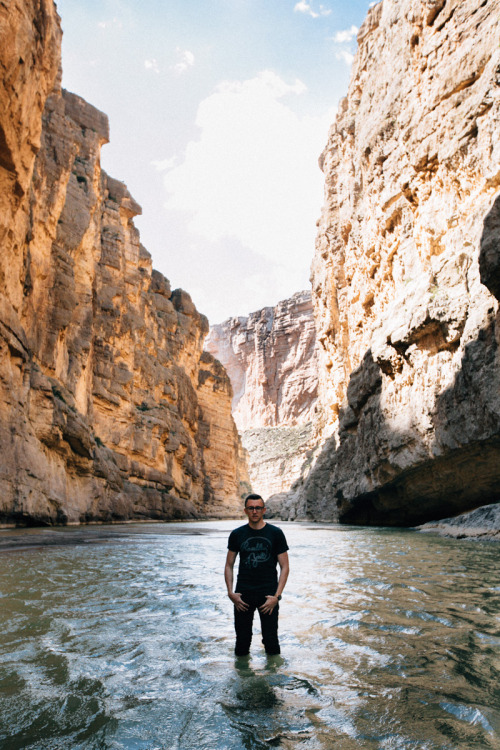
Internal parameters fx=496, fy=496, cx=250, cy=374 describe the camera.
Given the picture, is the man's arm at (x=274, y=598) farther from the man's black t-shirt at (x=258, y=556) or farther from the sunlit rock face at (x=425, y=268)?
the sunlit rock face at (x=425, y=268)

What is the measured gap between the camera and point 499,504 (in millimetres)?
15766

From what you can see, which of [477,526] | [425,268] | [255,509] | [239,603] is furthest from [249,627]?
[425,268]

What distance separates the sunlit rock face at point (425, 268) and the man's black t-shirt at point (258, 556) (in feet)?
41.0

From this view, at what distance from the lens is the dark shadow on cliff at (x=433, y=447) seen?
1551cm

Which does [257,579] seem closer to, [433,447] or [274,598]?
[274,598]

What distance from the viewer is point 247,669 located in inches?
135

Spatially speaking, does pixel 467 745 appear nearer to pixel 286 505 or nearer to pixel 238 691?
pixel 238 691

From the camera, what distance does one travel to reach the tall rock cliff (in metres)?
91.6

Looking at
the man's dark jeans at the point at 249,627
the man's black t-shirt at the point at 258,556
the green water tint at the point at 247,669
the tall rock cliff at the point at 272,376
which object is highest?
the tall rock cliff at the point at 272,376

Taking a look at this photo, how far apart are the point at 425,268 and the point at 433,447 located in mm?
8790

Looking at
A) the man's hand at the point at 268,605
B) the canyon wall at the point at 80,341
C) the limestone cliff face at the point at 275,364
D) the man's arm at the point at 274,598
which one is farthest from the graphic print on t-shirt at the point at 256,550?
the limestone cliff face at the point at 275,364

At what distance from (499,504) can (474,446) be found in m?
1.93

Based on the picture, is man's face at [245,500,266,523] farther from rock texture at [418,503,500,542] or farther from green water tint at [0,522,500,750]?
rock texture at [418,503,500,542]

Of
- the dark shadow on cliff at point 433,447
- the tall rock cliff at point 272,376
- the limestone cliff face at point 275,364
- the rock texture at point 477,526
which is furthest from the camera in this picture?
the limestone cliff face at point 275,364
